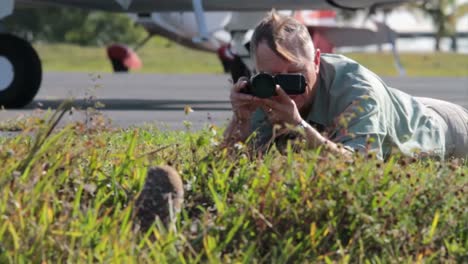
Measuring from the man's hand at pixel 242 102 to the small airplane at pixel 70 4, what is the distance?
24.2 ft

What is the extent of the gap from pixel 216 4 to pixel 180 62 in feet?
98.3

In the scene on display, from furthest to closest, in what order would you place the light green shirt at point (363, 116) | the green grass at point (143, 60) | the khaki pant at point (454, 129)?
the green grass at point (143, 60)
the khaki pant at point (454, 129)
the light green shirt at point (363, 116)

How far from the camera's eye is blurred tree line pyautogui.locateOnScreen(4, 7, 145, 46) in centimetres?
6094

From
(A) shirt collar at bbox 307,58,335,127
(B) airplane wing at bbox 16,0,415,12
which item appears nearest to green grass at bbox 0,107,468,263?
(A) shirt collar at bbox 307,58,335,127

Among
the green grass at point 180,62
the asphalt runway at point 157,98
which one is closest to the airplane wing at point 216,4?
the asphalt runway at point 157,98

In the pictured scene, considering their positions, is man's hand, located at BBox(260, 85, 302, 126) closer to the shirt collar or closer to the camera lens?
the camera lens

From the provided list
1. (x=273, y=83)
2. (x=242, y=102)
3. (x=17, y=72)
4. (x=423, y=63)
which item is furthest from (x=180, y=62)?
(x=273, y=83)

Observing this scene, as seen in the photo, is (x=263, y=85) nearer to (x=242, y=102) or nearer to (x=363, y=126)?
(x=242, y=102)

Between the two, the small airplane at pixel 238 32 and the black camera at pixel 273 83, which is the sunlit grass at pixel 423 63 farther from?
the black camera at pixel 273 83

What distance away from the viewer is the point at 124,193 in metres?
4.62

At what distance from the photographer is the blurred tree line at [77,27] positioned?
60.9 meters

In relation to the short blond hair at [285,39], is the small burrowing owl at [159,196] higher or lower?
lower

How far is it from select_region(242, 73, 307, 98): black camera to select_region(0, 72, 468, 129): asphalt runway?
3415mm

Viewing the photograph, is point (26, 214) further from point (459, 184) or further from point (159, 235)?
point (459, 184)
